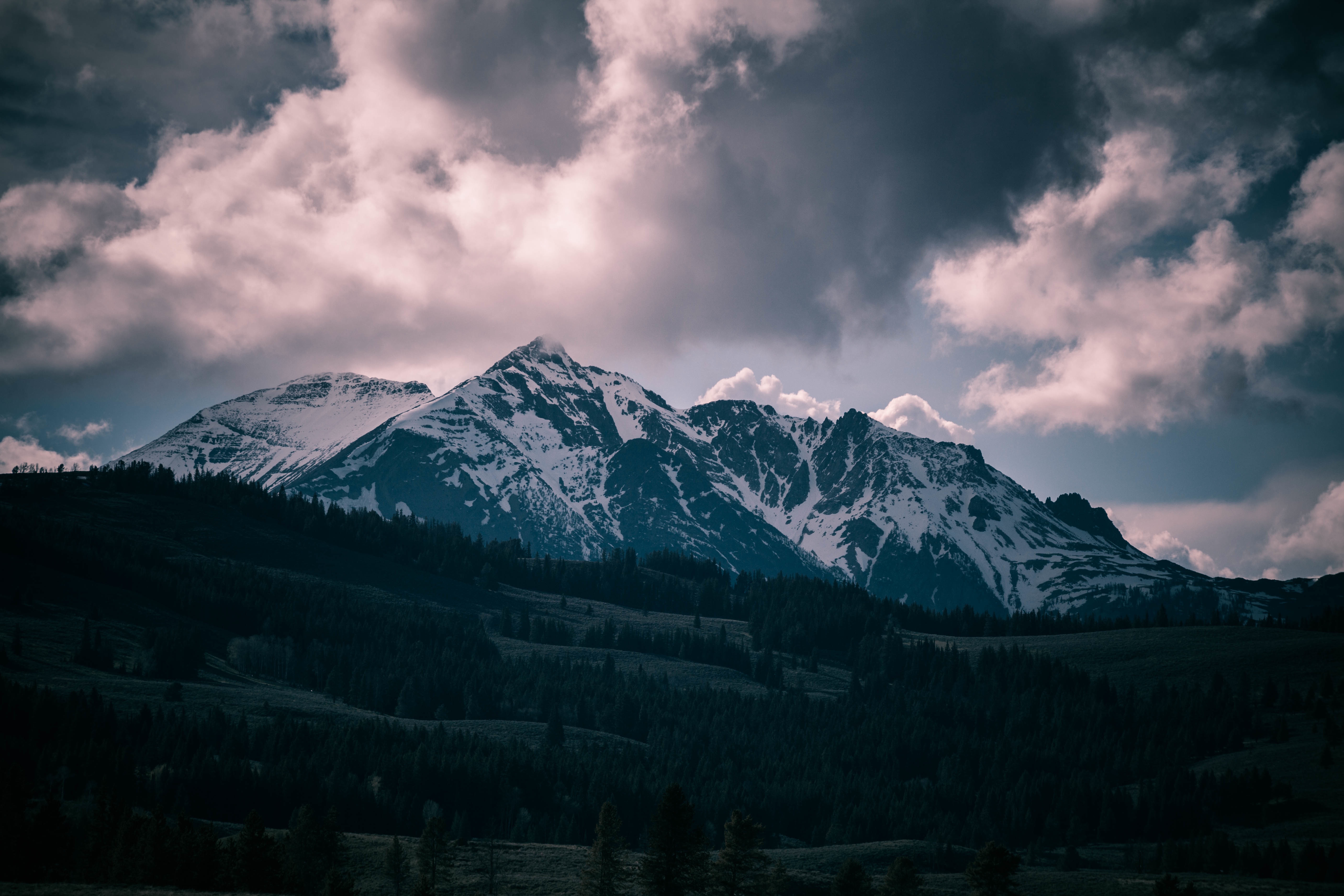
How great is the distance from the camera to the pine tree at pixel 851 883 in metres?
92.1

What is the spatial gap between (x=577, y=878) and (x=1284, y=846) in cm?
9854

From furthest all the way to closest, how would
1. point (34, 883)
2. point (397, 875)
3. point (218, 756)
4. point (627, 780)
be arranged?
point (627, 780) < point (218, 756) < point (397, 875) < point (34, 883)

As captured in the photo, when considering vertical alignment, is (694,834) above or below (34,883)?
above

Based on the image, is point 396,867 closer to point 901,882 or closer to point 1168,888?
point 901,882

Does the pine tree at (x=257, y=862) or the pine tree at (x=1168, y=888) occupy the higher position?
the pine tree at (x=1168, y=888)

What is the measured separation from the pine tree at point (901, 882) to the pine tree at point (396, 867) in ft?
144

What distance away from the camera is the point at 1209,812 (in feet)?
589

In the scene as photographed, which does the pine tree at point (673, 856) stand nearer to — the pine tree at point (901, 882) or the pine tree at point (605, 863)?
the pine tree at point (605, 863)

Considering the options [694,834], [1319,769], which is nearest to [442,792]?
[694,834]

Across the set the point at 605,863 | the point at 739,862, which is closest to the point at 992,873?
the point at 739,862

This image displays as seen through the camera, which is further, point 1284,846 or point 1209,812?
point 1209,812

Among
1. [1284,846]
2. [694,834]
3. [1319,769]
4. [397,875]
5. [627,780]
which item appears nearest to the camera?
[694,834]

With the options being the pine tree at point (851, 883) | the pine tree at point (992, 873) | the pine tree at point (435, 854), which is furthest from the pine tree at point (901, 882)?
the pine tree at point (435, 854)

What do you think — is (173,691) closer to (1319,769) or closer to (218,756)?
(218,756)
